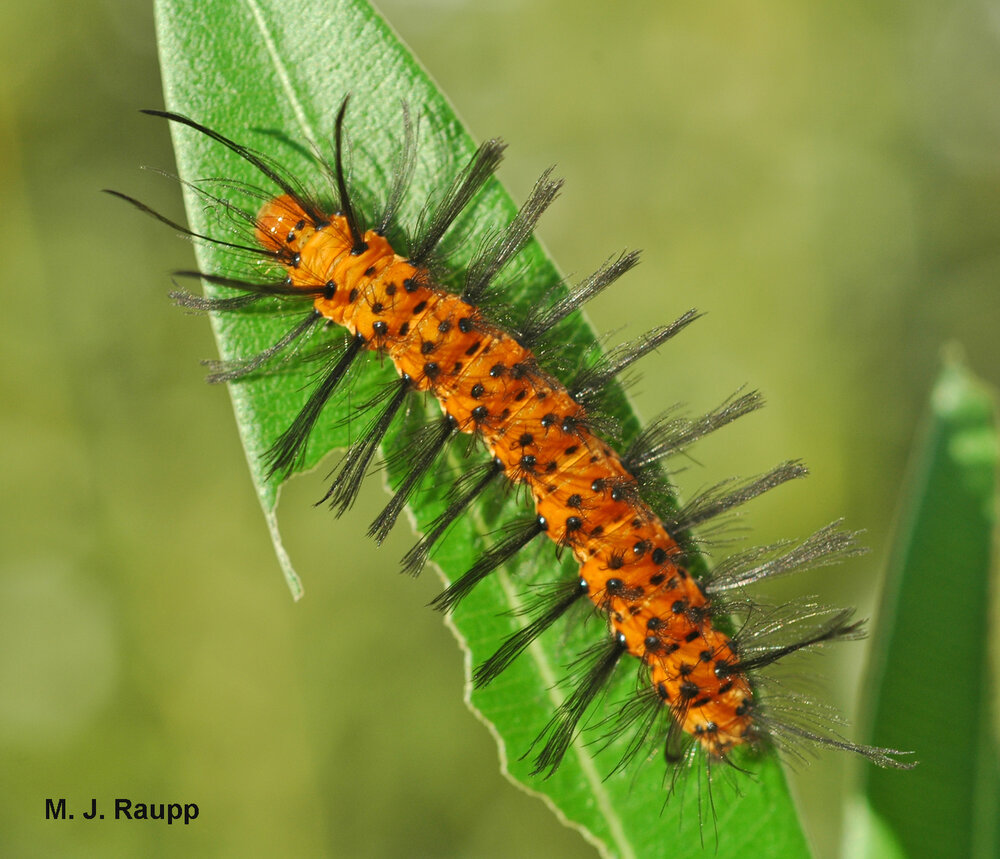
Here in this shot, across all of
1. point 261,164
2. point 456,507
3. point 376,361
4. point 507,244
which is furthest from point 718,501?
point 261,164

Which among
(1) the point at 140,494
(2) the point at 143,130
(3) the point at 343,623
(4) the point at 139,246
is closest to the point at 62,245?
(4) the point at 139,246

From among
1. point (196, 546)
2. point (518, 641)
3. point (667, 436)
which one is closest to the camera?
point (518, 641)

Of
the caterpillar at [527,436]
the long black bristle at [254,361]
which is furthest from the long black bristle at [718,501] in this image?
the long black bristle at [254,361]

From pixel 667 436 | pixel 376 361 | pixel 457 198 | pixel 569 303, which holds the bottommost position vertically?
pixel 667 436

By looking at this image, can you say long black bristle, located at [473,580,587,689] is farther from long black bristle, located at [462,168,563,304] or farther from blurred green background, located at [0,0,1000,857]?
blurred green background, located at [0,0,1000,857]

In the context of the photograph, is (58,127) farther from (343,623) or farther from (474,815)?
(474,815)

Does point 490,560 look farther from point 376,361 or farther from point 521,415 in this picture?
point 376,361

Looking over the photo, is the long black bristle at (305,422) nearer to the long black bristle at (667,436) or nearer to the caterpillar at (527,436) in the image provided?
the caterpillar at (527,436)

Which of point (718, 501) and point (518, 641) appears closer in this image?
point (518, 641)

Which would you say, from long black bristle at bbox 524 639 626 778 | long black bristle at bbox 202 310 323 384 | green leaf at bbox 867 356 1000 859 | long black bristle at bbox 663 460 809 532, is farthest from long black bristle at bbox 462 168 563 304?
green leaf at bbox 867 356 1000 859
